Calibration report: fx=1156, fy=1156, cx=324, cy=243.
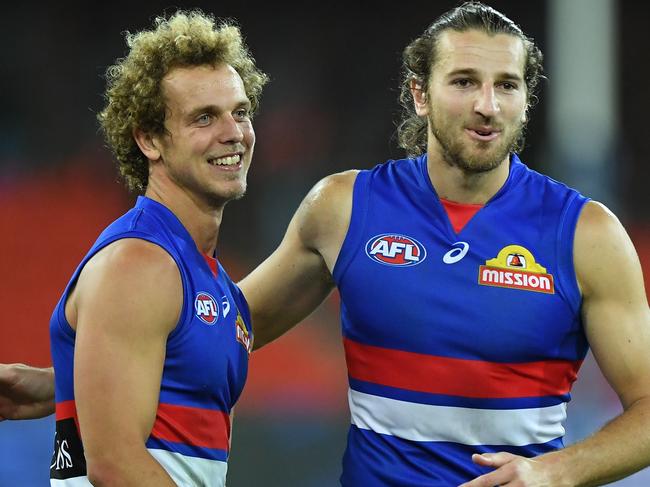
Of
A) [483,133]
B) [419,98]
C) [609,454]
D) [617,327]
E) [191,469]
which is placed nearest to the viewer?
[191,469]

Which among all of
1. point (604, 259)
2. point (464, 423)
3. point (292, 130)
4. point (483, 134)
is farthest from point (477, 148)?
point (292, 130)

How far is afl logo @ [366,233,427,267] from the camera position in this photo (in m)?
3.35

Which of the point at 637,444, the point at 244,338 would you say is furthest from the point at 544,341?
the point at 244,338

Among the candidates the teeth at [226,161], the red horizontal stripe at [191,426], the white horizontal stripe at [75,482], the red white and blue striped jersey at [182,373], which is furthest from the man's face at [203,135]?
the white horizontal stripe at [75,482]

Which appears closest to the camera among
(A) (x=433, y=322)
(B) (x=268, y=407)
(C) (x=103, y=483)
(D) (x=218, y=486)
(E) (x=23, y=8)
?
(C) (x=103, y=483)

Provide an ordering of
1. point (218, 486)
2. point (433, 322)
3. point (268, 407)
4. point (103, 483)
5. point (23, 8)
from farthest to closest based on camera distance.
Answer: point (23, 8) → point (268, 407) → point (433, 322) → point (218, 486) → point (103, 483)

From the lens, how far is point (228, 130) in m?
3.13

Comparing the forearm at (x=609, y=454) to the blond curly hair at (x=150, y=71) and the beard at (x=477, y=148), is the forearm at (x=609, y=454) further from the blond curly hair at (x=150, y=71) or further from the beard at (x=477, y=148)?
the blond curly hair at (x=150, y=71)

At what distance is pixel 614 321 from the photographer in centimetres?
321

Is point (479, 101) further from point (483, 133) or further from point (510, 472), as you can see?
point (510, 472)

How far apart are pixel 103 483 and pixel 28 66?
6321 millimetres

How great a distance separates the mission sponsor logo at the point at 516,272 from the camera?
3.25 meters

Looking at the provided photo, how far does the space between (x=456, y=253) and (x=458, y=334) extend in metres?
0.25

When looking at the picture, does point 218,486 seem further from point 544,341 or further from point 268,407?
point 268,407
